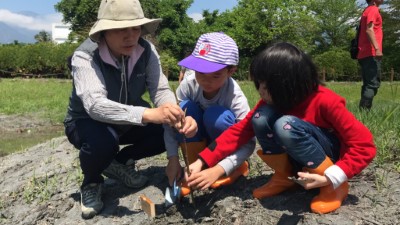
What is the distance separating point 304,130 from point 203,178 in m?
0.54

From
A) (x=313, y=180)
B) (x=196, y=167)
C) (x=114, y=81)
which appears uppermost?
(x=114, y=81)

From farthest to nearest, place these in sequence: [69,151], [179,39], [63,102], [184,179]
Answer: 1. [179,39]
2. [63,102]
3. [69,151]
4. [184,179]

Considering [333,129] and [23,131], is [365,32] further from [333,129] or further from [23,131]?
[23,131]

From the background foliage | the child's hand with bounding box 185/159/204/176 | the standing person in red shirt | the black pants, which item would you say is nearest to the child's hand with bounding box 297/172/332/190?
the child's hand with bounding box 185/159/204/176

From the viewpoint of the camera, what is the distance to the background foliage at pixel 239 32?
2512cm

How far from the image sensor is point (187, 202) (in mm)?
2566

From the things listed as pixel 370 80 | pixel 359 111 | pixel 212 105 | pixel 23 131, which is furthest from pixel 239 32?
pixel 212 105

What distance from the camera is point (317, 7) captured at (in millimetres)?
43562

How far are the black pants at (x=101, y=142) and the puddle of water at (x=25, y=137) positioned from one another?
312cm

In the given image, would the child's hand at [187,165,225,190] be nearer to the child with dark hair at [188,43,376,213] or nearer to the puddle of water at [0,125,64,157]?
the child with dark hair at [188,43,376,213]

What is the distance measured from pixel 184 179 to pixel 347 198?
2.74ft

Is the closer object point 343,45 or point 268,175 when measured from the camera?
point 268,175

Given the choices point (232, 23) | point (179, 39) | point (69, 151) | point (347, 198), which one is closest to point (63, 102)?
point (69, 151)

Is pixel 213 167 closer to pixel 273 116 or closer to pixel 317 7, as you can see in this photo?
pixel 273 116
